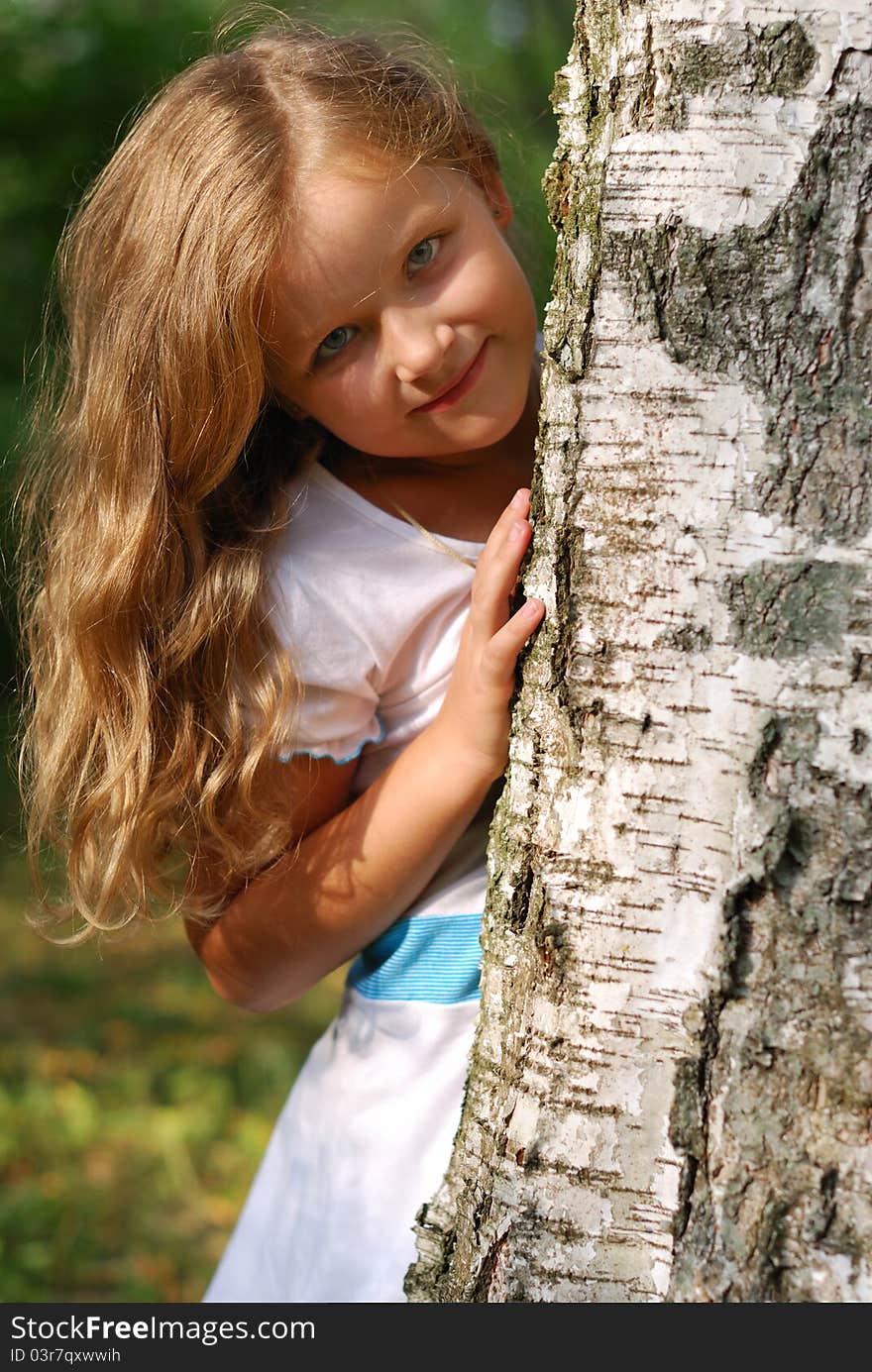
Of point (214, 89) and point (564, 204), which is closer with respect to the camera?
point (564, 204)

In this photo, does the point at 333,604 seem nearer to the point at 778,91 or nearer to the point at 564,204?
the point at 564,204

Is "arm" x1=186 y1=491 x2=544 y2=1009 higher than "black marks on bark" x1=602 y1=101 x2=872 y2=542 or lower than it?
lower

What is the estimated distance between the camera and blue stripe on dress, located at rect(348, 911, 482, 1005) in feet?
5.77

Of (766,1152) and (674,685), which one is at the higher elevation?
(674,685)

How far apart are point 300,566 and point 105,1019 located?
127 inches

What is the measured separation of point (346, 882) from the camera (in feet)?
5.59

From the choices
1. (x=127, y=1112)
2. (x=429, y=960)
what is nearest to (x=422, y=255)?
(x=429, y=960)

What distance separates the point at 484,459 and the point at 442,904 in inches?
26.3

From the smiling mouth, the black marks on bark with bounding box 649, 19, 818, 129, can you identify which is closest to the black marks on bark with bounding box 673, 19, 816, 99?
the black marks on bark with bounding box 649, 19, 818, 129

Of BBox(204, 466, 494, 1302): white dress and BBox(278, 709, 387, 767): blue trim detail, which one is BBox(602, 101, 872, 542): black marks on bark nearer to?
BBox(204, 466, 494, 1302): white dress

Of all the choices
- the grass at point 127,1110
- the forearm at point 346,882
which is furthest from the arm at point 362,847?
the grass at point 127,1110
